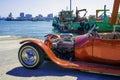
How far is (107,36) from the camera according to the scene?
6926 mm

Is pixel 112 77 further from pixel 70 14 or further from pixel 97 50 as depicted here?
pixel 70 14

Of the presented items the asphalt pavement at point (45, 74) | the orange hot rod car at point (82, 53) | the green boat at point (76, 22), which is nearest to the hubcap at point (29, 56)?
the orange hot rod car at point (82, 53)

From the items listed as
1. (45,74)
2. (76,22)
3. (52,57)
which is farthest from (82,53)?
(76,22)

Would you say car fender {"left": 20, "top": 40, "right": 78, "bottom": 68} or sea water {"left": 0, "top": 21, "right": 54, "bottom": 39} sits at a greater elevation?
car fender {"left": 20, "top": 40, "right": 78, "bottom": 68}

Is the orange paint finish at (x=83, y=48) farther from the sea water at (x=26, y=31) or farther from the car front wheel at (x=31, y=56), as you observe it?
the sea water at (x=26, y=31)

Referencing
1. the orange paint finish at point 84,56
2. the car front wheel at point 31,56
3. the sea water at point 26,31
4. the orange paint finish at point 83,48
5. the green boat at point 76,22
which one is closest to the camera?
the orange paint finish at point 84,56

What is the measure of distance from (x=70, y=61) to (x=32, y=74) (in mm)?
1080

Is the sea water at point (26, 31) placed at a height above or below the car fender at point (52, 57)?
below

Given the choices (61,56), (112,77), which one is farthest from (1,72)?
(112,77)

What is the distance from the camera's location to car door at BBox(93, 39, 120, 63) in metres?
6.31

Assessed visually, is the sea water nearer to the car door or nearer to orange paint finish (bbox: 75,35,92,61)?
orange paint finish (bbox: 75,35,92,61)

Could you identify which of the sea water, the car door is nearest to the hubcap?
the car door

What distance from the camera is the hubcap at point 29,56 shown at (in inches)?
275

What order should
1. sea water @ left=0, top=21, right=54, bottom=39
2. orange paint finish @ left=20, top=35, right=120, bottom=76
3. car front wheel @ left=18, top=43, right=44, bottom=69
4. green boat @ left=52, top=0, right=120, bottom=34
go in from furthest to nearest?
sea water @ left=0, top=21, right=54, bottom=39 → green boat @ left=52, top=0, right=120, bottom=34 → car front wheel @ left=18, top=43, right=44, bottom=69 → orange paint finish @ left=20, top=35, right=120, bottom=76
